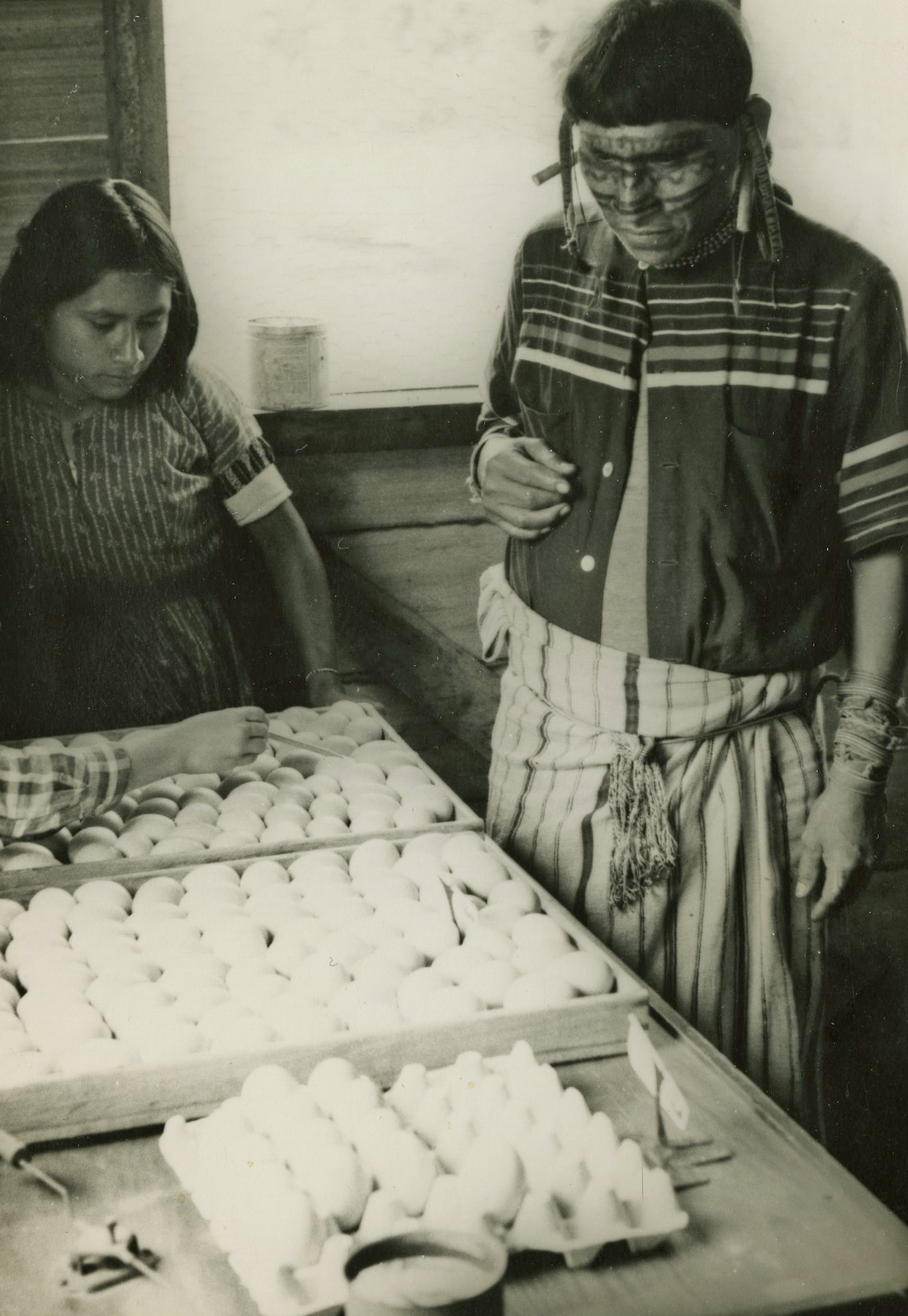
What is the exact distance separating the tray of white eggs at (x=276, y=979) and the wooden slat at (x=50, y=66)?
0.91 metres

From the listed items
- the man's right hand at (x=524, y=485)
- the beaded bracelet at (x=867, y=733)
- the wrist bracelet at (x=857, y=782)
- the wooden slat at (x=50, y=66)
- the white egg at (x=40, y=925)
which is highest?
the wooden slat at (x=50, y=66)

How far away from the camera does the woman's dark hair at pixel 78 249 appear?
5.08 feet

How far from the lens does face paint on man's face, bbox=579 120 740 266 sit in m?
1.37

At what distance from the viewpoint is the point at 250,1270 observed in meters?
0.91

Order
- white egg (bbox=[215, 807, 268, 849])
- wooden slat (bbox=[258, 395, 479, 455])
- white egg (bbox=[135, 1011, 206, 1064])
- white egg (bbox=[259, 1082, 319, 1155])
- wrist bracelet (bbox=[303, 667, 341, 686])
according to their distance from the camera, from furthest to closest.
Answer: wrist bracelet (bbox=[303, 667, 341, 686]) → wooden slat (bbox=[258, 395, 479, 455]) → white egg (bbox=[215, 807, 268, 849]) → white egg (bbox=[135, 1011, 206, 1064]) → white egg (bbox=[259, 1082, 319, 1155])

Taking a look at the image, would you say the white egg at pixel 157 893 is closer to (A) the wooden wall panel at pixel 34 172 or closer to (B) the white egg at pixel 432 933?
(B) the white egg at pixel 432 933

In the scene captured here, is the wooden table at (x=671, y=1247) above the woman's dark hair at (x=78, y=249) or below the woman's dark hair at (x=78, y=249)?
below

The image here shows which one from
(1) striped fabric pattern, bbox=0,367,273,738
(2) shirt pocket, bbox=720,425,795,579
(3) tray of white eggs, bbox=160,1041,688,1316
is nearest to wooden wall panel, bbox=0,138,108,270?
(1) striped fabric pattern, bbox=0,367,273,738

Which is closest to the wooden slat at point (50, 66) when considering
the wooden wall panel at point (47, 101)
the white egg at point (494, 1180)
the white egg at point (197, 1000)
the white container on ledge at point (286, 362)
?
the wooden wall panel at point (47, 101)

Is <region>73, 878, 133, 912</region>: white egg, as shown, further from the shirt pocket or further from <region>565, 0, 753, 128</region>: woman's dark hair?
<region>565, 0, 753, 128</region>: woman's dark hair

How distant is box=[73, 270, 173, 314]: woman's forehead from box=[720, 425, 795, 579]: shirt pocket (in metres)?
0.74

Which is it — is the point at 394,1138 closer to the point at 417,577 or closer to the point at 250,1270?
the point at 250,1270

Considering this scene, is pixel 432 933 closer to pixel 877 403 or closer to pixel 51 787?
pixel 51 787

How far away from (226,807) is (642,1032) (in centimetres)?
78
